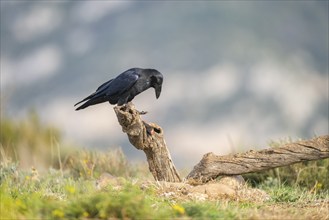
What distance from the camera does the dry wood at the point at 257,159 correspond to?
855 centimetres

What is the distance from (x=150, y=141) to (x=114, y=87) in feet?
2.97

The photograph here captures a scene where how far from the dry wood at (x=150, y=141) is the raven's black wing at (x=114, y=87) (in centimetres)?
40

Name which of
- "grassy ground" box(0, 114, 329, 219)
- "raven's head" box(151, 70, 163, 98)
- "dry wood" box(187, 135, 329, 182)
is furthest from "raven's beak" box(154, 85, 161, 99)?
"grassy ground" box(0, 114, 329, 219)

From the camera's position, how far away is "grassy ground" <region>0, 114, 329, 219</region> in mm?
4395

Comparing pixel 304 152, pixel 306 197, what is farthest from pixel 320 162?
pixel 306 197

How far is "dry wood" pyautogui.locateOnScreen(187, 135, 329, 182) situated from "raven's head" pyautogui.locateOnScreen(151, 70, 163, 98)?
1169 mm

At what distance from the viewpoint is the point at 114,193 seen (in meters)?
5.80

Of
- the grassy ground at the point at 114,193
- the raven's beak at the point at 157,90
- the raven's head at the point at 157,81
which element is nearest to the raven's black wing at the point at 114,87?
the raven's head at the point at 157,81

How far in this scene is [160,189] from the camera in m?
7.17

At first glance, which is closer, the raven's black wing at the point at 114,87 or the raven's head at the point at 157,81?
the raven's black wing at the point at 114,87

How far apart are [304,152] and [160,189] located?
8.67 ft

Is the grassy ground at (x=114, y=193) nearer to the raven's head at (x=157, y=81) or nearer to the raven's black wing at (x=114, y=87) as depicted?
the raven's black wing at (x=114, y=87)

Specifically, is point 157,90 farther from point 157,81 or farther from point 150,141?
point 150,141

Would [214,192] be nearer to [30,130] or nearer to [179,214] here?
[179,214]
